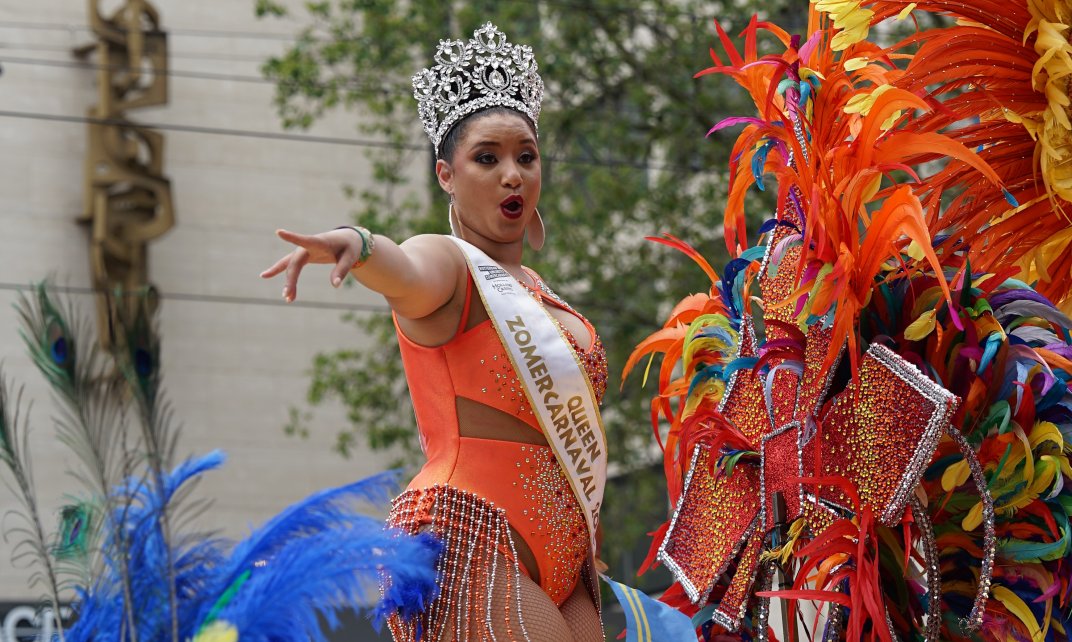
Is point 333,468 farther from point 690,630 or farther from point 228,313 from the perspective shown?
point 690,630

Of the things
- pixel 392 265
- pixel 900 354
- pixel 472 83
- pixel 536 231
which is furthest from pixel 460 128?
pixel 900 354

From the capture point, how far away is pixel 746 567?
12.1ft

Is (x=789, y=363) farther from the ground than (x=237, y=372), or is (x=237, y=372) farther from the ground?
(x=789, y=363)

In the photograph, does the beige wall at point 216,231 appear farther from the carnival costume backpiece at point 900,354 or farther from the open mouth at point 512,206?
the open mouth at point 512,206

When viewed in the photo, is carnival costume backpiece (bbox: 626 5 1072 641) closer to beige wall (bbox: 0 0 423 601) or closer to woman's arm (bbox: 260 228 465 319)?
woman's arm (bbox: 260 228 465 319)

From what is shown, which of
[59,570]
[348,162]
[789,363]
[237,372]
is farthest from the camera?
[348,162]

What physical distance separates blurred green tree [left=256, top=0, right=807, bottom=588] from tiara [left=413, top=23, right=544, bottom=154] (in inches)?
302

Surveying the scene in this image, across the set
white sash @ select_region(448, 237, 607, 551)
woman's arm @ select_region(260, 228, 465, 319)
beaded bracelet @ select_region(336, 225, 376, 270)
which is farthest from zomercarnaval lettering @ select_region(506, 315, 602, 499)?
beaded bracelet @ select_region(336, 225, 376, 270)

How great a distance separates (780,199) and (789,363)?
1.43 feet

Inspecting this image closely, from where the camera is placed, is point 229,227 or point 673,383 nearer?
point 673,383

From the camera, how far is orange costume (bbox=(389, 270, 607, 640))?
3.14 metres

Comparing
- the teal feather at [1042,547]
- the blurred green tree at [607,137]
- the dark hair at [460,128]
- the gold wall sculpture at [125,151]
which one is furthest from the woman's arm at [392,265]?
the gold wall sculpture at [125,151]

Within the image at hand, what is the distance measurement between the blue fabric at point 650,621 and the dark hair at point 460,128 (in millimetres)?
1044

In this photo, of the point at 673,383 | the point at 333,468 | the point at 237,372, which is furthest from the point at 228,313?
the point at 673,383
